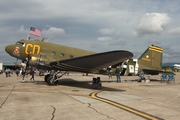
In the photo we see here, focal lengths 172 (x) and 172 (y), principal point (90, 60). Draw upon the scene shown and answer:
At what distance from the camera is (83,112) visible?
629 cm

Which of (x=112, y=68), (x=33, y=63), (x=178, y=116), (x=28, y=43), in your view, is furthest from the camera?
(x=112, y=68)

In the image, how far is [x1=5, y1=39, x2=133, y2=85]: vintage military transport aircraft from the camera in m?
13.0

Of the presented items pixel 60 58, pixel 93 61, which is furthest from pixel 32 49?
pixel 93 61

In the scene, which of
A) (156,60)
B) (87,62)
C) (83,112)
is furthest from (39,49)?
(156,60)

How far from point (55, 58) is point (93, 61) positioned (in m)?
4.75

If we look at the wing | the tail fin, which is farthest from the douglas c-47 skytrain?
the tail fin

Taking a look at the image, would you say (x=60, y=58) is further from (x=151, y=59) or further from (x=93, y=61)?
Answer: (x=151, y=59)

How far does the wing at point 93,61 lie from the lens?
11.7 metres

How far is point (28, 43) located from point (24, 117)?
1204 cm

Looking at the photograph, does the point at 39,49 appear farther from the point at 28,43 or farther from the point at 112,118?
the point at 112,118

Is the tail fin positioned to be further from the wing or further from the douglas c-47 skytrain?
the wing

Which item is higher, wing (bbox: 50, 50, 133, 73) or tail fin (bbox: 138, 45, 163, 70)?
tail fin (bbox: 138, 45, 163, 70)

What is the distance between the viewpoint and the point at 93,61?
13188 mm

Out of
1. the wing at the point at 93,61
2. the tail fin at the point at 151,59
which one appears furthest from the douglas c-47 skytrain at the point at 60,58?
the tail fin at the point at 151,59
